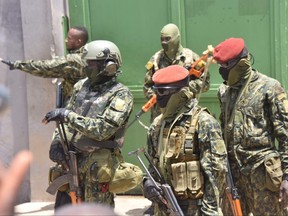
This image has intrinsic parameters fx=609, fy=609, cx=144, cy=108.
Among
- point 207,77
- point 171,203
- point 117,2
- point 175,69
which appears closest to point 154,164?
point 171,203

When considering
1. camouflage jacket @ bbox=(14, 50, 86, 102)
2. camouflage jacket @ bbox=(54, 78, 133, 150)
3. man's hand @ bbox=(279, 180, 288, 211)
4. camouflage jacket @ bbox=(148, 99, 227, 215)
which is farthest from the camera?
camouflage jacket @ bbox=(14, 50, 86, 102)

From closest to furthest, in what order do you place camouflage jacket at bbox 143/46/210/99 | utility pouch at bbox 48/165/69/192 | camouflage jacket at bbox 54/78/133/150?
camouflage jacket at bbox 54/78/133/150, utility pouch at bbox 48/165/69/192, camouflage jacket at bbox 143/46/210/99

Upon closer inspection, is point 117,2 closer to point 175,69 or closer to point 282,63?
point 282,63

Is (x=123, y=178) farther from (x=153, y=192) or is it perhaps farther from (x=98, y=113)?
(x=153, y=192)

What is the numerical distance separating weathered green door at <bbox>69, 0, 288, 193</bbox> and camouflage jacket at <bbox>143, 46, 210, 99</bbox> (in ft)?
1.11

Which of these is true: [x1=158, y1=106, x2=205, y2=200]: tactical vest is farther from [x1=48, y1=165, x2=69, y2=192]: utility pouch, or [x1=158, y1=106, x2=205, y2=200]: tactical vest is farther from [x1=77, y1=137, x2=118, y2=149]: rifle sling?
[x1=48, y1=165, x2=69, y2=192]: utility pouch

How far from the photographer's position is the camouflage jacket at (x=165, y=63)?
640cm

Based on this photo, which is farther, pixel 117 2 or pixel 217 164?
pixel 117 2

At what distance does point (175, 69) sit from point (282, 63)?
2.60 meters

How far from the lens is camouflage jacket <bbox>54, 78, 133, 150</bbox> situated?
4707 mm

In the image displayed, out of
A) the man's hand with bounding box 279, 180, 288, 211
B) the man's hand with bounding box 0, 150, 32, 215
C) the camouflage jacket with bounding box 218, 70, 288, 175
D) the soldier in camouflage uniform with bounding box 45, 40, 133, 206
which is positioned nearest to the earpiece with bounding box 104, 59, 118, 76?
the soldier in camouflage uniform with bounding box 45, 40, 133, 206

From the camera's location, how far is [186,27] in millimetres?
6828

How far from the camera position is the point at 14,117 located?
290 inches

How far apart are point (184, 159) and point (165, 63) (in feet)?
8.55
